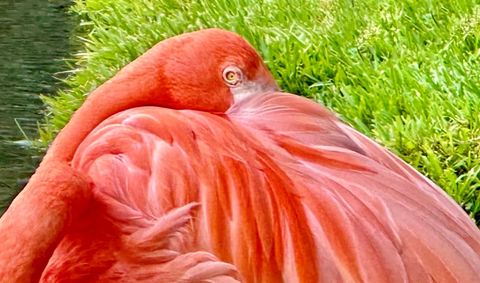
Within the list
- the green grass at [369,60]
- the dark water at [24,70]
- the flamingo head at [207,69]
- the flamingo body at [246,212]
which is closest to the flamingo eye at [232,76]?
the flamingo head at [207,69]

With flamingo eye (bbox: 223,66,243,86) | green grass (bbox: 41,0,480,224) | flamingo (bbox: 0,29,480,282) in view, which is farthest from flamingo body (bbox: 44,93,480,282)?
green grass (bbox: 41,0,480,224)

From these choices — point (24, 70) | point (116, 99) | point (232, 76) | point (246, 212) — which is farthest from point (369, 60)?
point (24, 70)

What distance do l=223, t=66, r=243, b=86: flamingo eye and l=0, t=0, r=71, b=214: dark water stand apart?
2.07 meters

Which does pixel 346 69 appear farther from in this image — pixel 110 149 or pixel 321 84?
pixel 110 149

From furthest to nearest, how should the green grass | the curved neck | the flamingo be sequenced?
the green grass
the curved neck
the flamingo

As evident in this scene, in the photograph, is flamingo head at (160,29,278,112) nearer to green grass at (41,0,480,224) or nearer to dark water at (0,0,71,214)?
green grass at (41,0,480,224)

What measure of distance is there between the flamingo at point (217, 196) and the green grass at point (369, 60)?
106cm

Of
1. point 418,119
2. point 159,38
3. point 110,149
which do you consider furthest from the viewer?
point 159,38

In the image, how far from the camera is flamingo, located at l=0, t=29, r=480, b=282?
1.98 meters

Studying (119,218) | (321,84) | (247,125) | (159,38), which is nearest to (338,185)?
(247,125)

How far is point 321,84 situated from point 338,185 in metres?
2.05

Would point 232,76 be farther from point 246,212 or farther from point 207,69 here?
point 246,212

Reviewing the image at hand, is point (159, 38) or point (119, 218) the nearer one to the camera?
point (119, 218)

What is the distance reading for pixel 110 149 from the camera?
214cm
